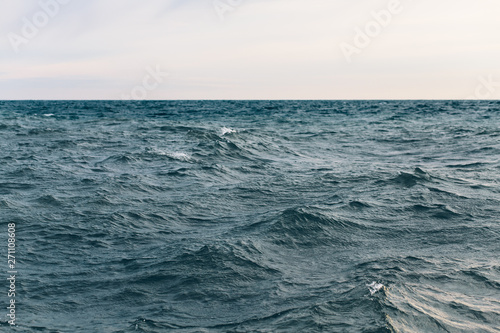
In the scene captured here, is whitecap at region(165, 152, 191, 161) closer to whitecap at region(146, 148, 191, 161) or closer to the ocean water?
whitecap at region(146, 148, 191, 161)

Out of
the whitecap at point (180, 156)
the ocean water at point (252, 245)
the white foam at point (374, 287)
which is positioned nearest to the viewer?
the ocean water at point (252, 245)

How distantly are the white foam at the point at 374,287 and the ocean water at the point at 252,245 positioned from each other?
1.2 inches

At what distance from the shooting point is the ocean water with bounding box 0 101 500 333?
20.3 feet

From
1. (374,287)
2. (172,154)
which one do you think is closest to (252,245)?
(374,287)

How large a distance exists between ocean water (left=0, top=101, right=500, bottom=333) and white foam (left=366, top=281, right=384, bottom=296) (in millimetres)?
30

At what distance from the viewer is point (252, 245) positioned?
28.8ft

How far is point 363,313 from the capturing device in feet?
19.8

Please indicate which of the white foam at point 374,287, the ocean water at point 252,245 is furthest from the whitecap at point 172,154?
the white foam at point 374,287

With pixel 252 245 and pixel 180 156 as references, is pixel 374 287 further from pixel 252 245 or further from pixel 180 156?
pixel 180 156

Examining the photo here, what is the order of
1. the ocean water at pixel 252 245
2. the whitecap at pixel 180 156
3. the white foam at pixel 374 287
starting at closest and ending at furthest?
the ocean water at pixel 252 245, the white foam at pixel 374 287, the whitecap at pixel 180 156

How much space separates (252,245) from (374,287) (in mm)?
2673

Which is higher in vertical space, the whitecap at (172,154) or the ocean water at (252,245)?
the whitecap at (172,154)

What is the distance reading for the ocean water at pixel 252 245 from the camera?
620 centimetres

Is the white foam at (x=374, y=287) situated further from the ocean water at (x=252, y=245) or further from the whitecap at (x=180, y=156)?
the whitecap at (x=180, y=156)
